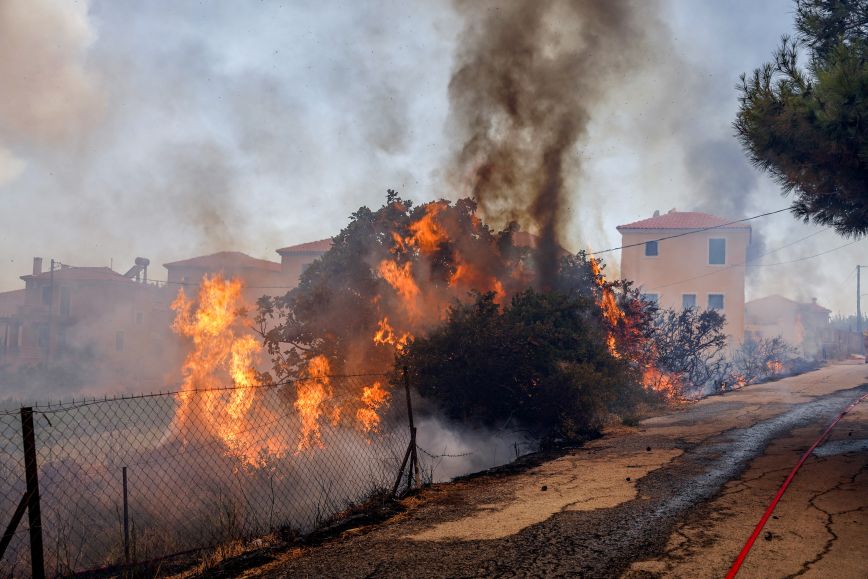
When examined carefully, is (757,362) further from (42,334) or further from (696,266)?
(42,334)

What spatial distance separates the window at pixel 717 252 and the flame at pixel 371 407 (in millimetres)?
34793

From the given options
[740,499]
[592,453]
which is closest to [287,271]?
[592,453]

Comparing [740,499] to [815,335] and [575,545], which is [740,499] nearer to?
[575,545]

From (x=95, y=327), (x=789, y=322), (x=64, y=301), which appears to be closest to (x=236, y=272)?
(x=95, y=327)

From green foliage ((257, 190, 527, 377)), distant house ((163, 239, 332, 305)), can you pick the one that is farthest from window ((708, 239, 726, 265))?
green foliage ((257, 190, 527, 377))

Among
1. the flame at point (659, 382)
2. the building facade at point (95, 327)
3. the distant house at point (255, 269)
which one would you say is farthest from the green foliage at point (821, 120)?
the distant house at point (255, 269)

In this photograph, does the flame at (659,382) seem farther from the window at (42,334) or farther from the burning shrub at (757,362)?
the window at (42,334)

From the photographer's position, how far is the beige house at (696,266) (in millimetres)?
41000

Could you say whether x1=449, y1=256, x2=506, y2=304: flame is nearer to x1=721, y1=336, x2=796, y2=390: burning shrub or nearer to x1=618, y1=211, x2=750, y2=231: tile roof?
x1=721, y1=336, x2=796, y2=390: burning shrub

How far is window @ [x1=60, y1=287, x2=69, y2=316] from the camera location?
44781mm

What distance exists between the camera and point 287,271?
50875mm

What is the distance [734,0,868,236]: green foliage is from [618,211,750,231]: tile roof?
115 feet

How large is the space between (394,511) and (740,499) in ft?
12.8

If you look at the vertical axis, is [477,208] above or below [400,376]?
above
